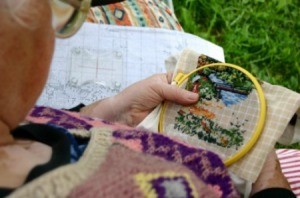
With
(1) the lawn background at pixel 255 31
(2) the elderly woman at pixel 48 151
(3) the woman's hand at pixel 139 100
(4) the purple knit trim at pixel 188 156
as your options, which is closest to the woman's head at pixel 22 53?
(2) the elderly woman at pixel 48 151

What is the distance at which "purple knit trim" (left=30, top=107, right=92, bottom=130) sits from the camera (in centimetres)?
103

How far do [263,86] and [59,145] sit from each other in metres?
0.53

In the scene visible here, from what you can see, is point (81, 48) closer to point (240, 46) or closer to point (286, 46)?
point (240, 46)

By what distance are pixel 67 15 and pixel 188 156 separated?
0.32 metres

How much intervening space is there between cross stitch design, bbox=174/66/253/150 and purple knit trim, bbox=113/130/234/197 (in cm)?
22

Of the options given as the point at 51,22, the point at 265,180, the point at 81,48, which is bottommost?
the point at 265,180

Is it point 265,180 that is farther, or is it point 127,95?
point 127,95

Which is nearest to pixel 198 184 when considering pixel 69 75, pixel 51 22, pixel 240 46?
pixel 51 22

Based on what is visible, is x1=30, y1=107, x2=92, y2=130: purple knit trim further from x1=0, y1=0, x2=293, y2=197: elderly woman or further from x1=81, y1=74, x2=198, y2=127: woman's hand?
x1=81, y1=74, x2=198, y2=127: woman's hand

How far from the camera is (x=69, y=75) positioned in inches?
63.6

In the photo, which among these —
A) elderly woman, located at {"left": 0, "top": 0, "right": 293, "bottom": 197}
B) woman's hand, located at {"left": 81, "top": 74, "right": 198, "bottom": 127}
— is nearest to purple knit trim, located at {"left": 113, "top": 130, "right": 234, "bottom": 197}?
elderly woman, located at {"left": 0, "top": 0, "right": 293, "bottom": 197}

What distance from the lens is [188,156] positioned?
0.94 meters

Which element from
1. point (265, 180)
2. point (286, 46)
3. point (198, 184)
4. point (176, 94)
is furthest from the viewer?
point (286, 46)

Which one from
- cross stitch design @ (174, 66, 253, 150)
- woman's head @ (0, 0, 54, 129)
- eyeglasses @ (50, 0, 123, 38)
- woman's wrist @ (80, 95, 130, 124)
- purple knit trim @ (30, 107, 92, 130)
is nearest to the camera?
woman's head @ (0, 0, 54, 129)
